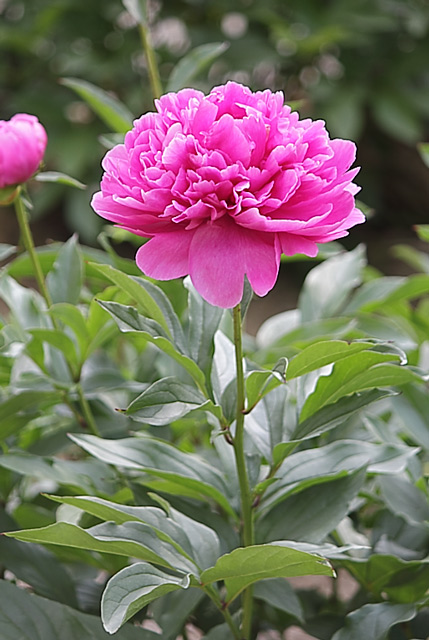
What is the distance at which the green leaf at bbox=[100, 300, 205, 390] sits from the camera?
422 mm

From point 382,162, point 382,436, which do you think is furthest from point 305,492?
point 382,162

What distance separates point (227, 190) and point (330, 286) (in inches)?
15.4

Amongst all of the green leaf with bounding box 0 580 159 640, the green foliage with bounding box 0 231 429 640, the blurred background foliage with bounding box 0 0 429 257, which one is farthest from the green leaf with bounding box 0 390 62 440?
the blurred background foliage with bounding box 0 0 429 257

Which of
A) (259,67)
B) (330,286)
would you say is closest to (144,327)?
(330,286)

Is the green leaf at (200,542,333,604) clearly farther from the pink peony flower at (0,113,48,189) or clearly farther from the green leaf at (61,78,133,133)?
the green leaf at (61,78,133,133)

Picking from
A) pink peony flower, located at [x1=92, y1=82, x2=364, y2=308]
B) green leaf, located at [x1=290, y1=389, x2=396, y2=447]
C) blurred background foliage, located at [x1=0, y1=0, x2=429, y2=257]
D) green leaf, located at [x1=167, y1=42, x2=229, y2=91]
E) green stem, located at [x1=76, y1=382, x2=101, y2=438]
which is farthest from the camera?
blurred background foliage, located at [x1=0, y1=0, x2=429, y2=257]

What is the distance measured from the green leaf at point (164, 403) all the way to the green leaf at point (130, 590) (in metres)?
0.07

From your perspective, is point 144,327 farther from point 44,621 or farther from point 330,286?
point 330,286

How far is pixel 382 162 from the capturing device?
7.75ft

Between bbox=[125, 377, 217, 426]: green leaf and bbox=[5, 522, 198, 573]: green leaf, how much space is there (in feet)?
0.20

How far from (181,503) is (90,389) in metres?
0.12

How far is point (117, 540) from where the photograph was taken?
42cm

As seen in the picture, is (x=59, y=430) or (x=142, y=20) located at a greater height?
(x=142, y=20)

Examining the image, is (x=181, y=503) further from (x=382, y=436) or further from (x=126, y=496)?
(x=382, y=436)
